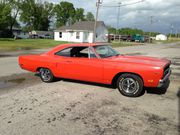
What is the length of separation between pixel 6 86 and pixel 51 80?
1.49 m

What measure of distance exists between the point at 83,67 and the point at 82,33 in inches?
1732

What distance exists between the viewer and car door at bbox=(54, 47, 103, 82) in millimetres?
6746

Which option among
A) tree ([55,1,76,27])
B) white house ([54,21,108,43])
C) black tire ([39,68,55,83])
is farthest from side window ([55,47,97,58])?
tree ([55,1,76,27])

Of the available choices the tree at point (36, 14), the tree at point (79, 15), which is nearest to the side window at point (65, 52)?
the tree at point (36, 14)

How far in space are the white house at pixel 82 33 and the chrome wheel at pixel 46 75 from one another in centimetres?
4245

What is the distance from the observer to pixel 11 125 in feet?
14.3

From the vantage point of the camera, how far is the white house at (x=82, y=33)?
165 feet

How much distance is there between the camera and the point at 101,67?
261 inches

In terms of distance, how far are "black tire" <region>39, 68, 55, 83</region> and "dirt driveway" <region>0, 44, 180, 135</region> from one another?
0.40 m

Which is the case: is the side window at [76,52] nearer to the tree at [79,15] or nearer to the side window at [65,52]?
the side window at [65,52]

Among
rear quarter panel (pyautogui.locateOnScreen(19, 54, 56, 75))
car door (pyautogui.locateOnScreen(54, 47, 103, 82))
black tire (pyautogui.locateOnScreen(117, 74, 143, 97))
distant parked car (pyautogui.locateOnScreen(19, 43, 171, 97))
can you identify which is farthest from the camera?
rear quarter panel (pyautogui.locateOnScreen(19, 54, 56, 75))

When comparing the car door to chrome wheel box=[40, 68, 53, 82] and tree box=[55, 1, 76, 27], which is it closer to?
chrome wheel box=[40, 68, 53, 82]

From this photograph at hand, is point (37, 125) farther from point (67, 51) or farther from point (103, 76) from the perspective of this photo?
point (67, 51)

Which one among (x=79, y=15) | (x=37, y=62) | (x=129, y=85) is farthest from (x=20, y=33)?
(x=129, y=85)
